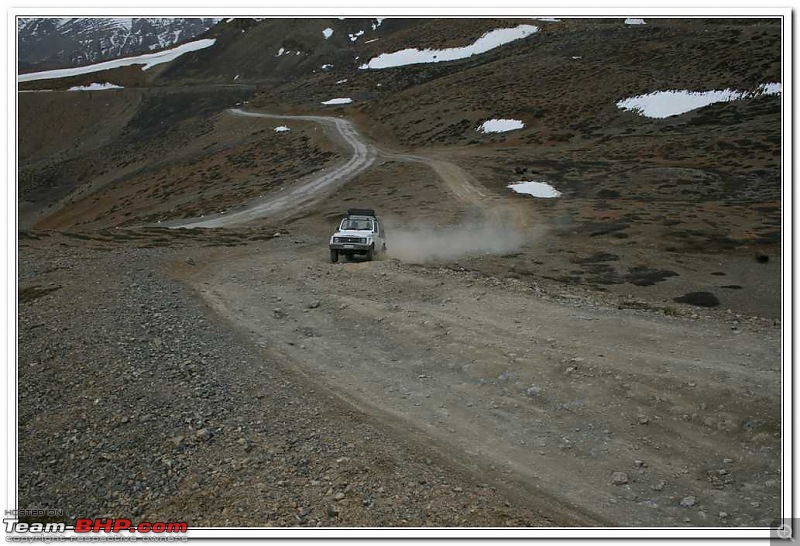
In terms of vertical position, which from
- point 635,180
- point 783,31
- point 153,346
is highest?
point 783,31

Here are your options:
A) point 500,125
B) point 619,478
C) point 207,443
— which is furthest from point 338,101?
point 619,478

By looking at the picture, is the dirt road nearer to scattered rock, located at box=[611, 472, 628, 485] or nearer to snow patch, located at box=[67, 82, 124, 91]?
scattered rock, located at box=[611, 472, 628, 485]

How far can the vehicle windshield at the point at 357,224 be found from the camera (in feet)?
80.5

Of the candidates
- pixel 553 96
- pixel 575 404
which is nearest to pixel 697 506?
pixel 575 404

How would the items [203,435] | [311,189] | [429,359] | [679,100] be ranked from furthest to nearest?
[679,100], [311,189], [429,359], [203,435]

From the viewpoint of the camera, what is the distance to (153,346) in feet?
45.7

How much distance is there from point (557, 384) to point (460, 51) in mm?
100417

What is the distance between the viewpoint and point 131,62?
148 meters

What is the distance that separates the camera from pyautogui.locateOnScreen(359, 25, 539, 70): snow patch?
10381 centimetres

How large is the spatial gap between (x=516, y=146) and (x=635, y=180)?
1860 cm

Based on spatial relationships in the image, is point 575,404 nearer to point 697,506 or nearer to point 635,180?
point 697,506

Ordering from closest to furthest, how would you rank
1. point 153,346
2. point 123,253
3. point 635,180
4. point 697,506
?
point 697,506 → point 153,346 → point 123,253 → point 635,180

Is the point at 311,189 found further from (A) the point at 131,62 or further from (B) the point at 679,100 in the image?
(A) the point at 131,62

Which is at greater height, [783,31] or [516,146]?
[783,31]
